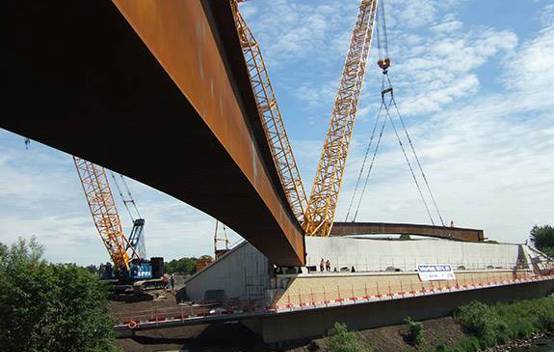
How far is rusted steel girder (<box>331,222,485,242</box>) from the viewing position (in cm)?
7288

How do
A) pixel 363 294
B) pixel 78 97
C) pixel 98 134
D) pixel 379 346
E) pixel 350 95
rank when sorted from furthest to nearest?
1. pixel 350 95
2. pixel 363 294
3. pixel 379 346
4. pixel 98 134
5. pixel 78 97

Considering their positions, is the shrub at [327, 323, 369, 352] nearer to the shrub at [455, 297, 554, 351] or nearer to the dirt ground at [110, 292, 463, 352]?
the dirt ground at [110, 292, 463, 352]

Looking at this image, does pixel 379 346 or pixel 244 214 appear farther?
pixel 379 346

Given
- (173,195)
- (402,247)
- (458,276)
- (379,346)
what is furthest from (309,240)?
(173,195)

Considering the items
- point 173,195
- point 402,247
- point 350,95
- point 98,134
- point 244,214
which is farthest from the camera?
point 350,95

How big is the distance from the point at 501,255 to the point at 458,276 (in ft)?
72.1

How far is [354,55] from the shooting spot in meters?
70.6

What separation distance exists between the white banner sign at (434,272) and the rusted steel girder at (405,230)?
45.3ft

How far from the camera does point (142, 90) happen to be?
8406 mm

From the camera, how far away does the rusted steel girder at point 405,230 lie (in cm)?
7288

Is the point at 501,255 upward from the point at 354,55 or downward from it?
downward

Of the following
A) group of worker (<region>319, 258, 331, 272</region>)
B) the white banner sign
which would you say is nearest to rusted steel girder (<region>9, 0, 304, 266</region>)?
group of worker (<region>319, 258, 331, 272</region>)

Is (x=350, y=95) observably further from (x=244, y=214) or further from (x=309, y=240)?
(x=244, y=214)

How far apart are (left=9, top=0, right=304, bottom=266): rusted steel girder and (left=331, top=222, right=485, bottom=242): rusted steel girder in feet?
186
